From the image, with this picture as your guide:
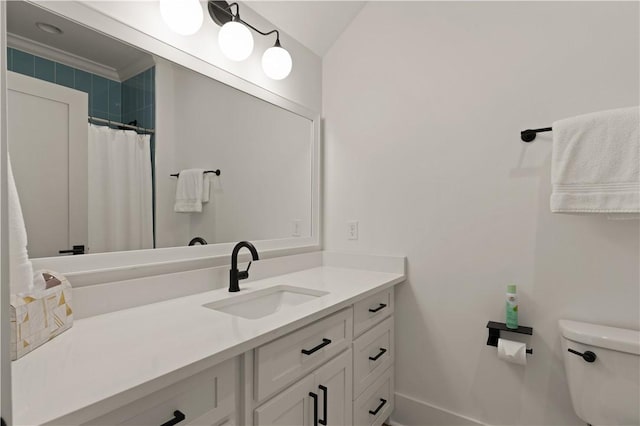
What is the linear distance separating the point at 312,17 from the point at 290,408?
6.19 feet

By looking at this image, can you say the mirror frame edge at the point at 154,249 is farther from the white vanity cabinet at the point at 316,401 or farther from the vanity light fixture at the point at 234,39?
the white vanity cabinet at the point at 316,401

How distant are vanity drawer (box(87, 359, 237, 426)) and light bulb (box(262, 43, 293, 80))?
1380 millimetres

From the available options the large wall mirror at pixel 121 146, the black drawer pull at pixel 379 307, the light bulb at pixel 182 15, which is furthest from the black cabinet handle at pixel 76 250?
the black drawer pull at pixel 379 307

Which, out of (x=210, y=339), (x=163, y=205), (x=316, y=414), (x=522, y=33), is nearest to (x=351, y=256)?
(x=316, y=414)

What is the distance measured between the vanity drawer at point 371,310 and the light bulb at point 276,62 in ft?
3.96

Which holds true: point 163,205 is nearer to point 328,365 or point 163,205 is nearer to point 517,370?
point 328,365

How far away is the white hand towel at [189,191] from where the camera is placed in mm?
1354

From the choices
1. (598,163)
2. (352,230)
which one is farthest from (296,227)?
(598,163)

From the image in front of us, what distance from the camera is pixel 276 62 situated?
166 cm

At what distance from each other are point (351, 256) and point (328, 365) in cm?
81

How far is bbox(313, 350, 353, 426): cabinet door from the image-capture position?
1139 mm

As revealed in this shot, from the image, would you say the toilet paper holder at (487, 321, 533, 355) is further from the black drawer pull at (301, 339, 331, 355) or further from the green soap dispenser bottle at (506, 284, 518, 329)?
the black drawer pull at (301, 339, 331, 355)

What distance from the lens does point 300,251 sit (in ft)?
6.32

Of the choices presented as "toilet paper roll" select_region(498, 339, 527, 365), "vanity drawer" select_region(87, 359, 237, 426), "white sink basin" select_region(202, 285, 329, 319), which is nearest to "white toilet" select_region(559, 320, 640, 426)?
"toilet paper roll" select_region(498, 339, 527, 365)
